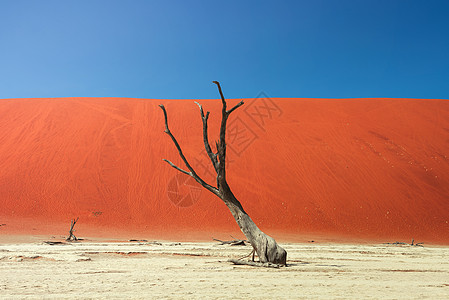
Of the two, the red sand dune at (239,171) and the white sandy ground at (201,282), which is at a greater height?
the red sand dune at (239,171)

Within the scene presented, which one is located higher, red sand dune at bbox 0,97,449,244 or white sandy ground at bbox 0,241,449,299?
red sand dune at bbox 0,97,449,244

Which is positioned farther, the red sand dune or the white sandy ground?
the red sand dune

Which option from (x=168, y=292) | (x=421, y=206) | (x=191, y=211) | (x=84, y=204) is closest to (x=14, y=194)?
(x=84, y=204)

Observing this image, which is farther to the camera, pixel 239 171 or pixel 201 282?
pixel 239 171

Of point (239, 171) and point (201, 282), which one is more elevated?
point (239, 171)

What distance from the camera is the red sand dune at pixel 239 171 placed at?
1823 centimetres

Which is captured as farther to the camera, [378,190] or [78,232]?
[378,190]

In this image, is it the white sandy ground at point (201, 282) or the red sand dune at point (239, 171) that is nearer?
the white sandy ground at point (201, 282)

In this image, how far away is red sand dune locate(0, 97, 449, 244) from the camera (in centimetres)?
1823

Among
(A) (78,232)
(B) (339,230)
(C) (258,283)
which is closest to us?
(C) (258,283)

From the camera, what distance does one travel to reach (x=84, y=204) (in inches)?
755

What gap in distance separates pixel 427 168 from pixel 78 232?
21219 millimetres

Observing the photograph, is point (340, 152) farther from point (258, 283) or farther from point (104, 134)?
point (258, 283)

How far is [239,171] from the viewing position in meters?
22.6
